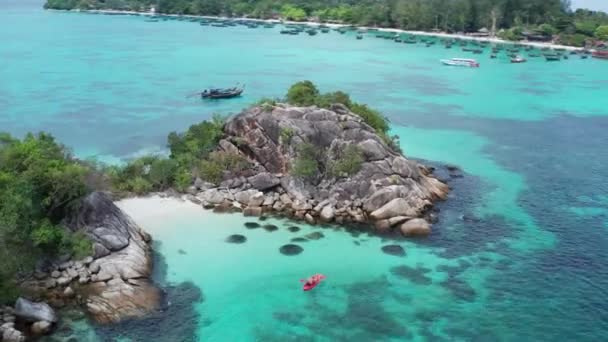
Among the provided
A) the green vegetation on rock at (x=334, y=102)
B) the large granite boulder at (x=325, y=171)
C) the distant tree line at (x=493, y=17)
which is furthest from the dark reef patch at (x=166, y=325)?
the distant tree line at (x=493, y=17)

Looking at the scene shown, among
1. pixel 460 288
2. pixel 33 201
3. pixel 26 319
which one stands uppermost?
pixel 33 201

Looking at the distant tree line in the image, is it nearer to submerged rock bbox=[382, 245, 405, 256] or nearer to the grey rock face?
the grey rock face

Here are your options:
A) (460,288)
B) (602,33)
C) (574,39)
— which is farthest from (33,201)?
(602,33)

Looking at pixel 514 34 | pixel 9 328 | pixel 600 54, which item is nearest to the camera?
pixel 9 328

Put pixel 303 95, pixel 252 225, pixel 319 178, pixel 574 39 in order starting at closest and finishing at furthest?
pixel 252 225 < pixel 319 178 < pixel 303 95 < pixel 574 39

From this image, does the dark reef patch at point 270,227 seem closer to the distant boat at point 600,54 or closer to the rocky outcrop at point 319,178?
the rocky outcrop at point 319,178

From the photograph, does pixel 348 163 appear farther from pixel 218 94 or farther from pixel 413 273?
pixel 218 94

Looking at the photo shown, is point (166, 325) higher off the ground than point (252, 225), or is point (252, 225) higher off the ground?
point (252, 225)

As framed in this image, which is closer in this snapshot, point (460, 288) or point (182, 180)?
point (460, 288)
